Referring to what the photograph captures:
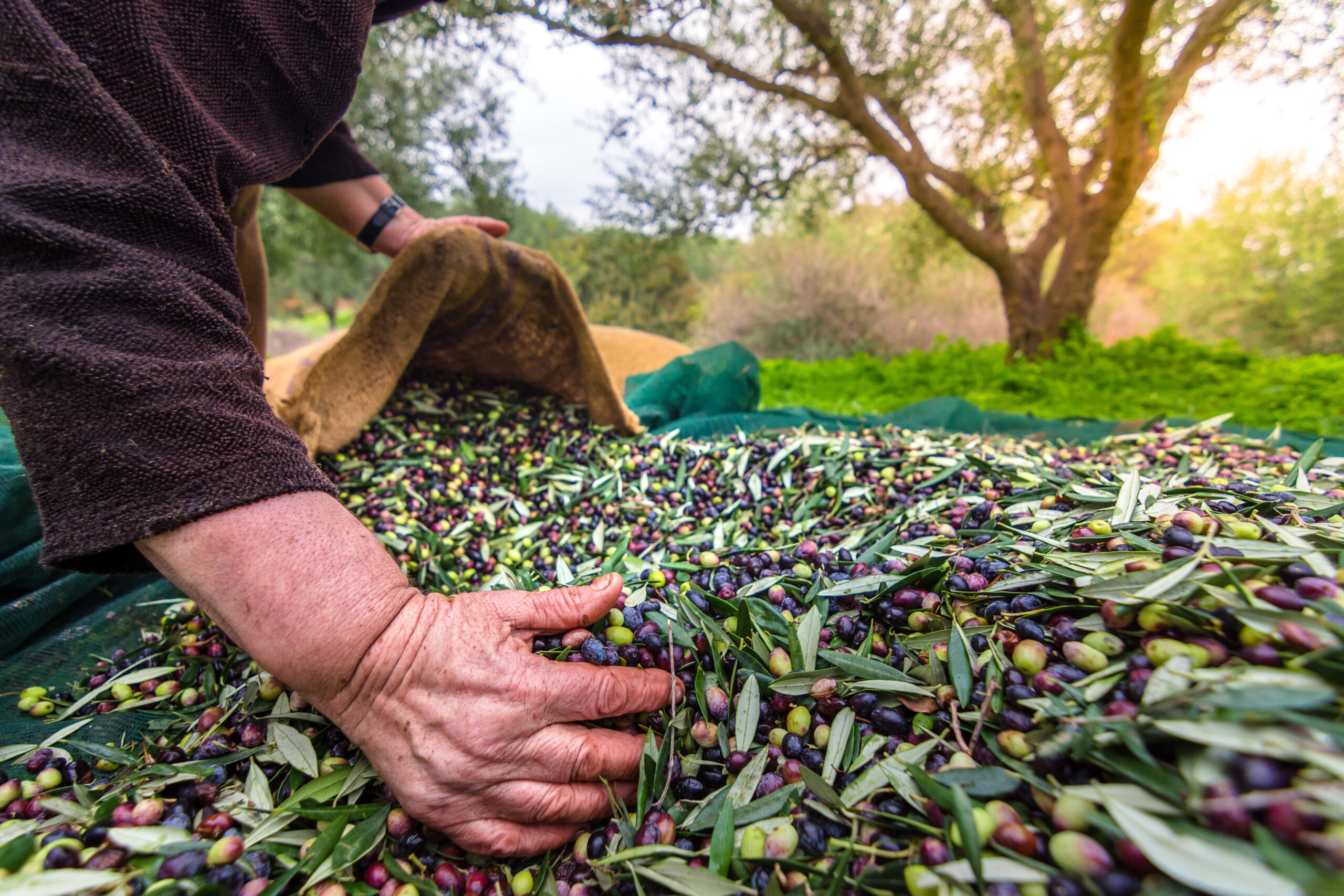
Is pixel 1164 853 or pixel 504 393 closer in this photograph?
pixel 1164 853

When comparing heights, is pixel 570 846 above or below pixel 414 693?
below

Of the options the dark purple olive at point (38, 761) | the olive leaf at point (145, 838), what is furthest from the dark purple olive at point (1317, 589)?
the dark purple olive at point (38, 761)

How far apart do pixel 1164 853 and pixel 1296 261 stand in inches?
574

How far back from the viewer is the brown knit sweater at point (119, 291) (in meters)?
0.73

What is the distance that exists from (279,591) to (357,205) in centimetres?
181

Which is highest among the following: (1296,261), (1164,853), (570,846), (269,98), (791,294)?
(1296,261)

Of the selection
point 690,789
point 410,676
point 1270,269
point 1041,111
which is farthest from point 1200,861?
point 1270,269

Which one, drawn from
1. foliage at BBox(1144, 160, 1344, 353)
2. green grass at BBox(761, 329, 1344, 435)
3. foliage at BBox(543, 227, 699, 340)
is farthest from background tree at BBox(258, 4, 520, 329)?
foliage at BBox(1144, 160, 1344, 353)

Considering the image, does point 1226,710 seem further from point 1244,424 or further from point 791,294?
point 791,294

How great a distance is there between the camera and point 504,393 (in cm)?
254

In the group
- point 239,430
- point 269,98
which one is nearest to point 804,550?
point 239,430

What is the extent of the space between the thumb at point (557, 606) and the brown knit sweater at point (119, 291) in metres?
0.38

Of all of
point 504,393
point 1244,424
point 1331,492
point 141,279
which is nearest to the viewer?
point 141,279

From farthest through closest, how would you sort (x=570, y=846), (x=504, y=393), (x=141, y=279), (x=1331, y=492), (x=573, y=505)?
(x=504, y=393), (x=573, y=505), (x=1331, y=492), (x=570, y=846), (x=141, y=279)
